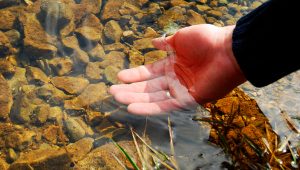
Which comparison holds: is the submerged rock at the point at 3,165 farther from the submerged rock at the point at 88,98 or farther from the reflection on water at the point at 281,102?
the reflection on water at the point at 281,102

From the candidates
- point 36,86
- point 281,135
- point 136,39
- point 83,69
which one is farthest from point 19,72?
point 281,135

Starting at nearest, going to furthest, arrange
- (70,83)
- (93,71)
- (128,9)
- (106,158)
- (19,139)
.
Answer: (106,158) < (19,139) < (70,83) < (93,71) < (128,9)

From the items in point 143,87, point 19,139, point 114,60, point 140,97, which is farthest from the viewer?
point 114,60

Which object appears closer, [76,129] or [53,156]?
[53,156]

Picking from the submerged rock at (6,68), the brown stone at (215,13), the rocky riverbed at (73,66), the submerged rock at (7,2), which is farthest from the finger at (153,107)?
the submerged rock at (7,2)

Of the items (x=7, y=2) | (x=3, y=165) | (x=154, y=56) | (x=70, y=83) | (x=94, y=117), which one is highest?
(x=7, y=2)

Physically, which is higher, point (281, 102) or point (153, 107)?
point (153, 107)

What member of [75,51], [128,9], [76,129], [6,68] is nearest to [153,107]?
[76,129]

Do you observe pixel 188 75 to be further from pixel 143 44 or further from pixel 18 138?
pixel 18 138
